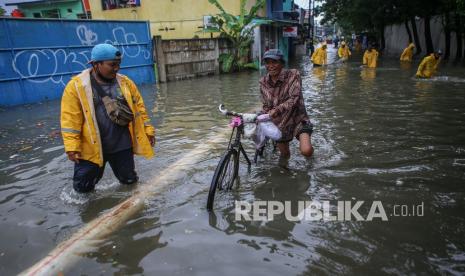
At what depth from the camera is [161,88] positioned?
1529 centimetres

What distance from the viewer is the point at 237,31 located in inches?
821

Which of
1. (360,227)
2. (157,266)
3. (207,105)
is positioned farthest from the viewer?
(207,105)

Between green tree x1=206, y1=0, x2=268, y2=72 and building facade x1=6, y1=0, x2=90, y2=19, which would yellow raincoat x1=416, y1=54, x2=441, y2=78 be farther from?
building facade x1=6, y1=0, x2=90, y2=19

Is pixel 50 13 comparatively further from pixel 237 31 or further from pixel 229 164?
pixel 229 164

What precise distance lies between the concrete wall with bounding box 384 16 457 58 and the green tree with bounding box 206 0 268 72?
1381cm

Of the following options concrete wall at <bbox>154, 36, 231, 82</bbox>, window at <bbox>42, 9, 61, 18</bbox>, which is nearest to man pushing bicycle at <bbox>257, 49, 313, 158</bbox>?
concrete wall at <bbox>154, 36, 231, 82</bbox>

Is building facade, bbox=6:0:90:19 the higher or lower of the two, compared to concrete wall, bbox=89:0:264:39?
higher

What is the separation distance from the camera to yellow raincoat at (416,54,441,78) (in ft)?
46.2

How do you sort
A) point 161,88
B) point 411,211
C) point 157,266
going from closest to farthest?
point 157,266 → point 411,211 → point 161,88

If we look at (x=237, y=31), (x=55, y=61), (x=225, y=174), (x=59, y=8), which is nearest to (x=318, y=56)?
(x=237, y=31)

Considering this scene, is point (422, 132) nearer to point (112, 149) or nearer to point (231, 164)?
point (231, 164)

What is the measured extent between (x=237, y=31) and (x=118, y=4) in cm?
983

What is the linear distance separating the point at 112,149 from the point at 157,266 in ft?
5.07

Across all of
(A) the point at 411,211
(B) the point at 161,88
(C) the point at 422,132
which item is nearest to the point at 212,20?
(B) the point at 161,88
